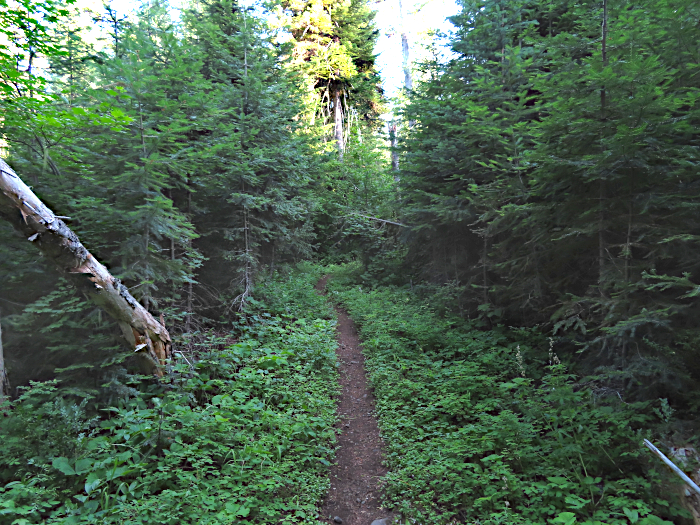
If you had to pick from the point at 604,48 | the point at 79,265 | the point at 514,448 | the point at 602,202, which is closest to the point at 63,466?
the point at 79,265

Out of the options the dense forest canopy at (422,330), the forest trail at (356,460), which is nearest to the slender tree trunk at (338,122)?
the dense forest canopy at (422,330)

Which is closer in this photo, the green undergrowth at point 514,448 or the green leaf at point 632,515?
the green leaf at point 632,515

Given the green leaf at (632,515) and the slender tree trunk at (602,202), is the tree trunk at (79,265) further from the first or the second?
the slender tree trunk at (602,202)

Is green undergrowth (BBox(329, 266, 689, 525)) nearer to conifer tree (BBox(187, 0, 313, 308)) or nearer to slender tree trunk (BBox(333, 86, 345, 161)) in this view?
conifer tree (BBox(187, 0, 313, 308))

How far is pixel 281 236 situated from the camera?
38.1 feet

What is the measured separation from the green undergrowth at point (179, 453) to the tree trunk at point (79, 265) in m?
0.63

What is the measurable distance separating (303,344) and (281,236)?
179 inches

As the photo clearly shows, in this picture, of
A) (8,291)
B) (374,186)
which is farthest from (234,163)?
(374,186)

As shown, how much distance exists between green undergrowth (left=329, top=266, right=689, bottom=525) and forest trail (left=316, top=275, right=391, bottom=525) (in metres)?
0.20

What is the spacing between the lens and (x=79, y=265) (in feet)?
15.7

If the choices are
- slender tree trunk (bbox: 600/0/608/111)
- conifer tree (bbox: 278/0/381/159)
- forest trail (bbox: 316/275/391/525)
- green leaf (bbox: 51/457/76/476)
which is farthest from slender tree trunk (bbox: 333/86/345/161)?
green leaf (bbox: 51/457/76/476)

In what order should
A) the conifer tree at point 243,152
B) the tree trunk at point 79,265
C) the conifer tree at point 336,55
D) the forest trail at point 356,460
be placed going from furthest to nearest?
the conifer tree at point 336,55, the conifer tree at point 243,152, the tree trunk at point 79,265, the forest trail at point 356,460

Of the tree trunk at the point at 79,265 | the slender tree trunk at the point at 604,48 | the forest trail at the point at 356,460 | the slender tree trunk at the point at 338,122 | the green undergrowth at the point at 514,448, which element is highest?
the slender tree trunk at the point at 338,122

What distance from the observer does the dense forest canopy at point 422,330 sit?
3.74 m
